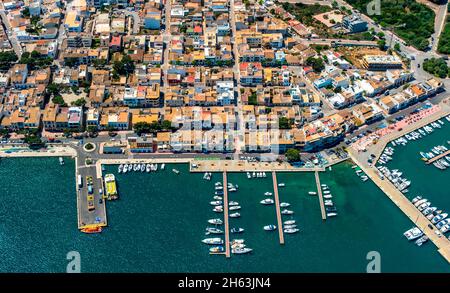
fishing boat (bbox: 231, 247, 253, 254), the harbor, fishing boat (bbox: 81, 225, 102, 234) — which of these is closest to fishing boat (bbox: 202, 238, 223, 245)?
fishing boat (bbox: 231, 247, 253, 254)

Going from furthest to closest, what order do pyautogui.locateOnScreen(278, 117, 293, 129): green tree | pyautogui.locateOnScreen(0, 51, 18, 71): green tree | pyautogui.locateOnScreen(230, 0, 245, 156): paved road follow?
pyautogui.locateOnScreen(0, 51, 18, 71): green tree, pyautogui.locateOnScreen(278, 117, 293, 129): green tree, pyautogui.locateOnScreen(230, 0, 245, 156): paved road

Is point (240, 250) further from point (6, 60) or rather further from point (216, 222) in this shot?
point (6, 60)

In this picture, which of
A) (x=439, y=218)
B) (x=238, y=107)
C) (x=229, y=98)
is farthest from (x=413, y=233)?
(x=229, y=98)

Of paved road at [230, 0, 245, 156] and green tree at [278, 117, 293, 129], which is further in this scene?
green tree at [278, 117, 293, 129]

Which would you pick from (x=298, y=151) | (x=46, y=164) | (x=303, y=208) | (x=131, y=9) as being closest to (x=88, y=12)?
(x=131, y=9)

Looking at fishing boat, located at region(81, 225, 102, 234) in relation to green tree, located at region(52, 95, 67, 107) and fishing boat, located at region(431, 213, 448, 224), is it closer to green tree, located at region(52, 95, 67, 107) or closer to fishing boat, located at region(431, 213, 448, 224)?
green tree, located at region(52, 95, 67, 107)

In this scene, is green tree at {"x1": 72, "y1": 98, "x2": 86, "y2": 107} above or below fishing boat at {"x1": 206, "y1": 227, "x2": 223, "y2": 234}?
above
